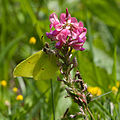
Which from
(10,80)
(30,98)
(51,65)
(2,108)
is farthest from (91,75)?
(10,80)

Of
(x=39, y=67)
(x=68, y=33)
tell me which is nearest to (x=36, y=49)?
(x=39, y=67)

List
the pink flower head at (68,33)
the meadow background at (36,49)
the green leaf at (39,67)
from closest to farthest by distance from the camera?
the pink flower head at (68,33) → the green leaf at (39,67) → the meadow background at (36,49)

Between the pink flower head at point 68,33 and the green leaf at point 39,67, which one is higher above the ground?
the pink flower head at point 68,33

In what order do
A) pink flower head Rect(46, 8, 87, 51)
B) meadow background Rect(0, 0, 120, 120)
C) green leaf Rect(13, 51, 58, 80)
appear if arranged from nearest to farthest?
pink flower head Rect(46, 8, 87, 51) → green leaf Rect(13, 51, 58, 80) → meadow background Rect(0, 0, 120, 120)

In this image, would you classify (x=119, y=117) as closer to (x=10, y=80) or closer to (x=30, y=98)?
(x=30, y=98)

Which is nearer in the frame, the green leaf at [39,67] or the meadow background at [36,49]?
the green leaf at [39,67]
